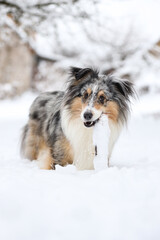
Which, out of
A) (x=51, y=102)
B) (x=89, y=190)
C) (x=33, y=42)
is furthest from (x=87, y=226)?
(x=33, y=42)

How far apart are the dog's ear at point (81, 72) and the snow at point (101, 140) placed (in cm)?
60

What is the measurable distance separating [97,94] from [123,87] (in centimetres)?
45

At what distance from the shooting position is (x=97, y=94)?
12.1 ft

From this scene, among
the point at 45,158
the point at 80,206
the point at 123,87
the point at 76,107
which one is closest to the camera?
the point at 80,206

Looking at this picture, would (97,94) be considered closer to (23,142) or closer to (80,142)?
(80,142)

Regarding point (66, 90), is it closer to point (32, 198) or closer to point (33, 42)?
point (32, 198)

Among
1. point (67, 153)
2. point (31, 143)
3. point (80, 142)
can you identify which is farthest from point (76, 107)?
point (31, 143)

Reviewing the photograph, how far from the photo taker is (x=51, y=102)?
498 centimetres

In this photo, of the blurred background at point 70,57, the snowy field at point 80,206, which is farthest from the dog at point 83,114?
the blurred background at point 70,57

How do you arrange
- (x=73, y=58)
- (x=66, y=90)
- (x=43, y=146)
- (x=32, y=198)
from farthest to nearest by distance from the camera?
(x=73, y=58)
(x=43, y=146)
(x=66, y=90)
(x=32, y=198)

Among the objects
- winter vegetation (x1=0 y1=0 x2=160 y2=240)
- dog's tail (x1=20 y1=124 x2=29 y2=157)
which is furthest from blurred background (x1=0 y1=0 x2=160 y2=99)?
dog's tail (x1=20 y1=124 x2=29 y2=157)

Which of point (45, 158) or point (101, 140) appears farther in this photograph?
point (45, 158)

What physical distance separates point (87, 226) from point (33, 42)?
626 inches

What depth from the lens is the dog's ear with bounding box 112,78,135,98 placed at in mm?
3959
